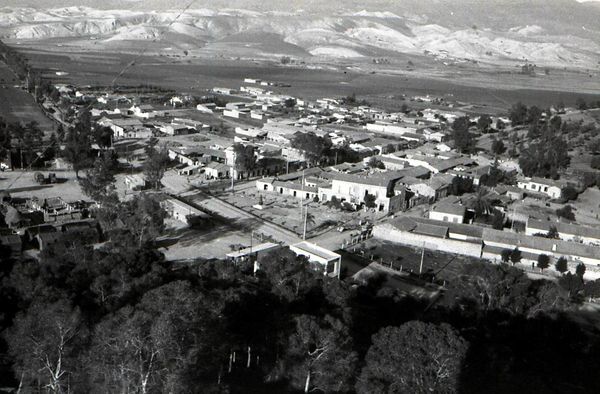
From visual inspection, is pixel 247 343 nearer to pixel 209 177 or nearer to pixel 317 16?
pixel 209 177

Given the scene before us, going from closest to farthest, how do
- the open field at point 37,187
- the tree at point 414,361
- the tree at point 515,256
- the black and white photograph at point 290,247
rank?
the tree at point 414,361, the black and white photograph at point 290,247, the tree at point 515,256, the open field at point 37,187

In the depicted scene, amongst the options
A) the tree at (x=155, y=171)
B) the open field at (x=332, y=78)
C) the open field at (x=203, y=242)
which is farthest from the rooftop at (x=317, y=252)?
the open field at (x=332, y=78)

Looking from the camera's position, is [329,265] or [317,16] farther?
[317,16]

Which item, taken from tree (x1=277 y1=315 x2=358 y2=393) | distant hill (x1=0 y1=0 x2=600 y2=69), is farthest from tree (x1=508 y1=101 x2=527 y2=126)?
distant hill (x1=0 y1=0 x2=600 y2=69)

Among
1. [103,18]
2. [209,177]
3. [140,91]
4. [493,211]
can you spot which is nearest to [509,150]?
[493,211]

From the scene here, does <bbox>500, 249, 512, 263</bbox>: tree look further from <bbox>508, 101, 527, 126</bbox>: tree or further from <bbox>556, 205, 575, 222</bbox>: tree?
<bbox>508, 101, 527, 126</bbox>: tree

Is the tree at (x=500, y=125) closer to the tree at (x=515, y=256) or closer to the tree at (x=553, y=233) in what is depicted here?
the tree at (x=553, y=233)
